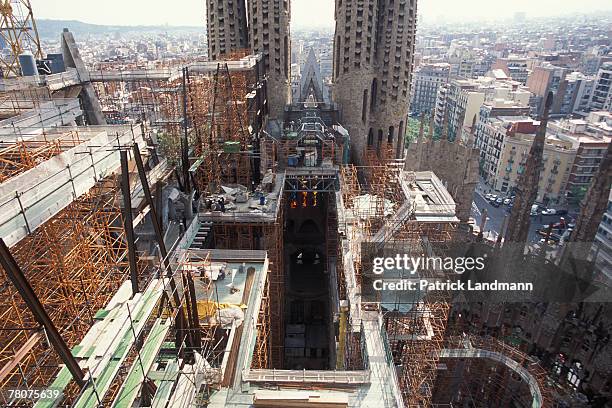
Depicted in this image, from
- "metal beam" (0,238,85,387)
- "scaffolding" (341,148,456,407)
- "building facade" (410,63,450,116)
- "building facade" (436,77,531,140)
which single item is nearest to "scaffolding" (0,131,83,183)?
"metal beam" (0,238,85,387)

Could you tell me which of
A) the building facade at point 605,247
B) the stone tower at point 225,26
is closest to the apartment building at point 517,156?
the building facade at point 605,247

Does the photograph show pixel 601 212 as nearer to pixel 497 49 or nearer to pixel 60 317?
pixel 60 317

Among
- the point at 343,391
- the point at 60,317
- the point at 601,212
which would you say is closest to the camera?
the point at 343,391

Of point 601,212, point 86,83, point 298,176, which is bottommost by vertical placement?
point 601,212

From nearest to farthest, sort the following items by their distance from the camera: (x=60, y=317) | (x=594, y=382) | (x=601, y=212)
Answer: (x=60, y=317)
(x=594, y=382)
(x=601, y=212)

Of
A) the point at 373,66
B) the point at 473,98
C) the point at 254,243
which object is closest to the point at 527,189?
the point at 373,66

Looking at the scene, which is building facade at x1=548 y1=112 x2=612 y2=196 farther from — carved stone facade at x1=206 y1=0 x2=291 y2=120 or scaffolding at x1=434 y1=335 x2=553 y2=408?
carved stone facade at x1=206 y1=0 x2=291 y2=120

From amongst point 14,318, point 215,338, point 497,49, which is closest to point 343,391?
point 215,338
